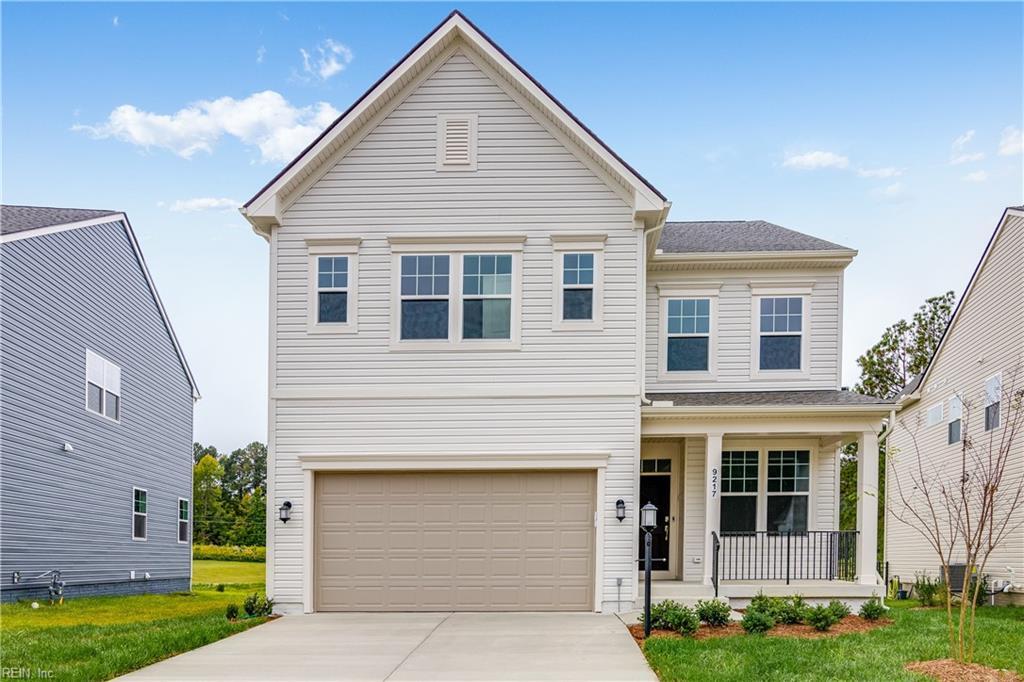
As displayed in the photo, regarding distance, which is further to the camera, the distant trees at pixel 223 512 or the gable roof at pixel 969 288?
the distant trees at pixel 223 512

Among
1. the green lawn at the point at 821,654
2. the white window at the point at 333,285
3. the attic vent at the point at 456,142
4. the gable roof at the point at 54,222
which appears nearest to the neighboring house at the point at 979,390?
the green lawn at the point at 821,654

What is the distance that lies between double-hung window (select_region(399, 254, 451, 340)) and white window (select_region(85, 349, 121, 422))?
8793 millimetres

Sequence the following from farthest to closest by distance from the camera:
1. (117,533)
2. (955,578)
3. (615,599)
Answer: (117,533) < (955,578) < (615,599)

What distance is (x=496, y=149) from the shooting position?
1379cm

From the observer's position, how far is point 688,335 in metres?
15.2

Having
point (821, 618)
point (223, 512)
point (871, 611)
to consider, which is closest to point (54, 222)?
point (821, 618)

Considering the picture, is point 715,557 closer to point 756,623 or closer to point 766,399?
point 756,623

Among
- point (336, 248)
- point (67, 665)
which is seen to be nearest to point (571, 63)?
point (336, 248)

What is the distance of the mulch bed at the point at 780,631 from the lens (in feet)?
34.9

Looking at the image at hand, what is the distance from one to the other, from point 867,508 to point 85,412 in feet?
49.8

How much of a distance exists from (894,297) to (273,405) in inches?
841

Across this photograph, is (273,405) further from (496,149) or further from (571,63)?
(571,63)

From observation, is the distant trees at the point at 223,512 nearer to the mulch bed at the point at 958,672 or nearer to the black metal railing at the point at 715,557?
the black metal railing at the point at 715,557

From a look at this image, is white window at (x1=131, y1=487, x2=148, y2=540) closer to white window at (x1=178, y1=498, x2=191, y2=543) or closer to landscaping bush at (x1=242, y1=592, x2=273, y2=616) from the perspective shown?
white window at (x1=178, y1=498, x2=191, y2=543)
